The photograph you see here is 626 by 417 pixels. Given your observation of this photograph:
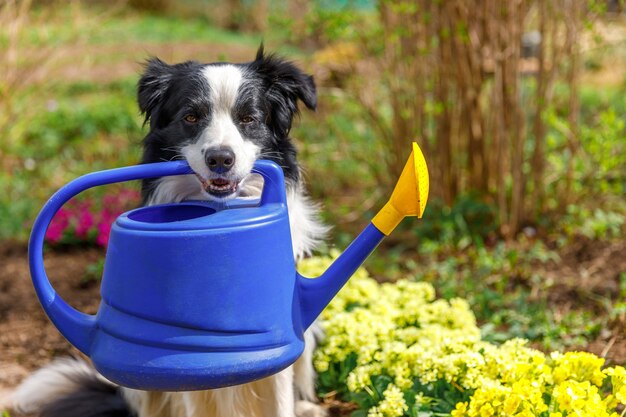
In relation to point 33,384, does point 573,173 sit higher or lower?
higher

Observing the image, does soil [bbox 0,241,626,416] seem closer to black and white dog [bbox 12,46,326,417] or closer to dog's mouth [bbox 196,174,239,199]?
black and white dog [bbox 12,46,326,417]

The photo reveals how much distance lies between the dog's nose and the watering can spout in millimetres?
403

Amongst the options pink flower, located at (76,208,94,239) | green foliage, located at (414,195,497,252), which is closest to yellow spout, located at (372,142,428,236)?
green foliage, located at (414,195,497,252)

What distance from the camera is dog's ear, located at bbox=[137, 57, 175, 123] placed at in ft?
8.75

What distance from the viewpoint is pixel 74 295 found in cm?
435

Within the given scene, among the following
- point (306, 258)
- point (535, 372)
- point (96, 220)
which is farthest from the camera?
point (96, 220)

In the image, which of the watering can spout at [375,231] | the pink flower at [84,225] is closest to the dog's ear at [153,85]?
the watering can spout at [375,231]

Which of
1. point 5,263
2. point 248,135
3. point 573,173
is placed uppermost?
point 248,135

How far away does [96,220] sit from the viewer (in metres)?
5.18

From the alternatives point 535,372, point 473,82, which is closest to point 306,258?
point 473,82

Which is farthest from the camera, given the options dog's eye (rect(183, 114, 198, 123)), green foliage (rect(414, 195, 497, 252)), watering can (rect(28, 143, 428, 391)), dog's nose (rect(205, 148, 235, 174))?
green foliage (rect(414, 195, 497, 252))

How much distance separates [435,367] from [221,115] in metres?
1.09

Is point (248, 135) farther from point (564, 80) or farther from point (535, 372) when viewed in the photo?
point (564, 80)

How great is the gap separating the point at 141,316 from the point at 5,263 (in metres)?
3.25
